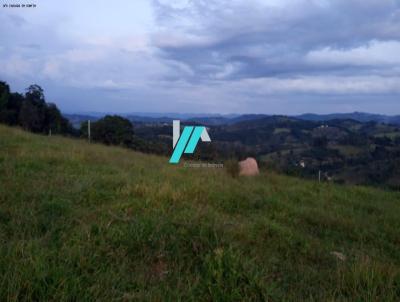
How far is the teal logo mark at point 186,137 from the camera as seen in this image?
11770 millimetres

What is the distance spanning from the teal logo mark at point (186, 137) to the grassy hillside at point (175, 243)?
4989 millimetres

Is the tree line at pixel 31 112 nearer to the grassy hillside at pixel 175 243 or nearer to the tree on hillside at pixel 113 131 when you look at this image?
the tree on hillside at pixel 113 131

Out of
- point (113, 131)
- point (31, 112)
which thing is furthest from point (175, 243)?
point (31, 112)

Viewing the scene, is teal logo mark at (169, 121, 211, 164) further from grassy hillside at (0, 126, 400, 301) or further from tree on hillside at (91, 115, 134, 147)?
tree on hillside at (91, 115, 134, 147)

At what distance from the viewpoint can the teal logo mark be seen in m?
11.8

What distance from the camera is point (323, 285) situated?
320cm

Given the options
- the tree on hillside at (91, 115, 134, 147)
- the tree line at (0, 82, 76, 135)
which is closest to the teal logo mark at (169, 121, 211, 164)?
the tree on hillside at (91, 115, 134, 147)

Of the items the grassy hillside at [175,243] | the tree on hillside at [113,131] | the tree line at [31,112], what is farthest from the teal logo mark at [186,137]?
the tree line at [31,112]

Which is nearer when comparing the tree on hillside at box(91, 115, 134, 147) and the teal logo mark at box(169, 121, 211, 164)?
the teal logo mark at box(169, 121, 211, 164)

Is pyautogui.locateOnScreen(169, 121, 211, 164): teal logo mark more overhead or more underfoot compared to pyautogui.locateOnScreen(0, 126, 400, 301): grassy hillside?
more overhead

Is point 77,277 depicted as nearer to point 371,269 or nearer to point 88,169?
point 371,269

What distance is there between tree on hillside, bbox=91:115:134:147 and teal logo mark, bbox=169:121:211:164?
26.7ft

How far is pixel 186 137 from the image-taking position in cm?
1228

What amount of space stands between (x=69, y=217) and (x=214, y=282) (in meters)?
2.06
